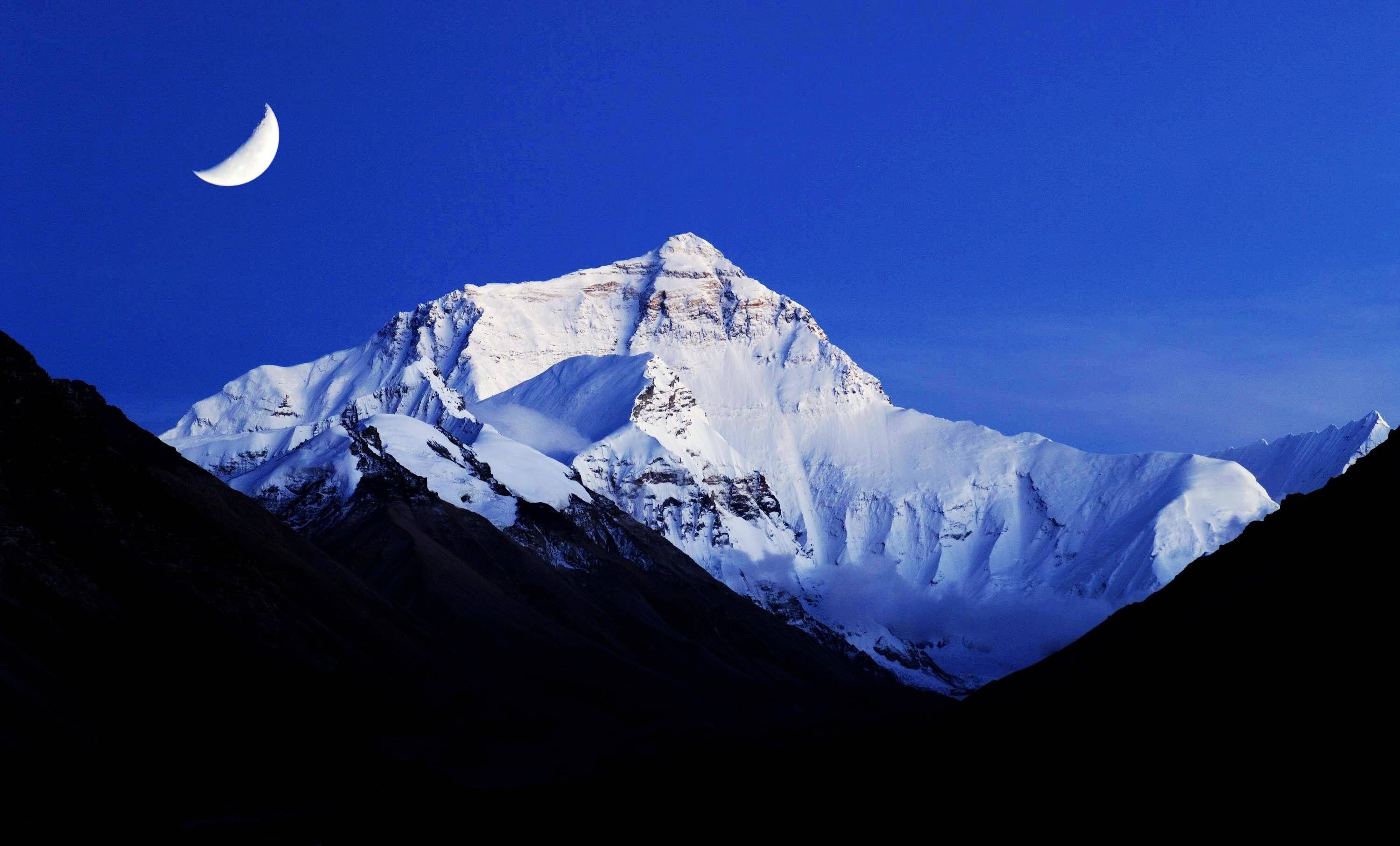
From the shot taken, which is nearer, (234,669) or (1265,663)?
(1265,663)

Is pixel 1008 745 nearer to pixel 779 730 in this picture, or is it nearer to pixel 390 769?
pixel 390 769

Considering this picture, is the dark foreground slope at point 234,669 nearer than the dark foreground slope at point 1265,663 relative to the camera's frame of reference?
No

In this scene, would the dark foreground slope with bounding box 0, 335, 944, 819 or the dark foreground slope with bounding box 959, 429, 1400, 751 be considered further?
the dark foreground slope with bounding box 0, 335, 944, 819

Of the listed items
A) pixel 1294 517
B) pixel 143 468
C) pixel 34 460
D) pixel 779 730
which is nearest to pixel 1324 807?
pixel 1294 517
